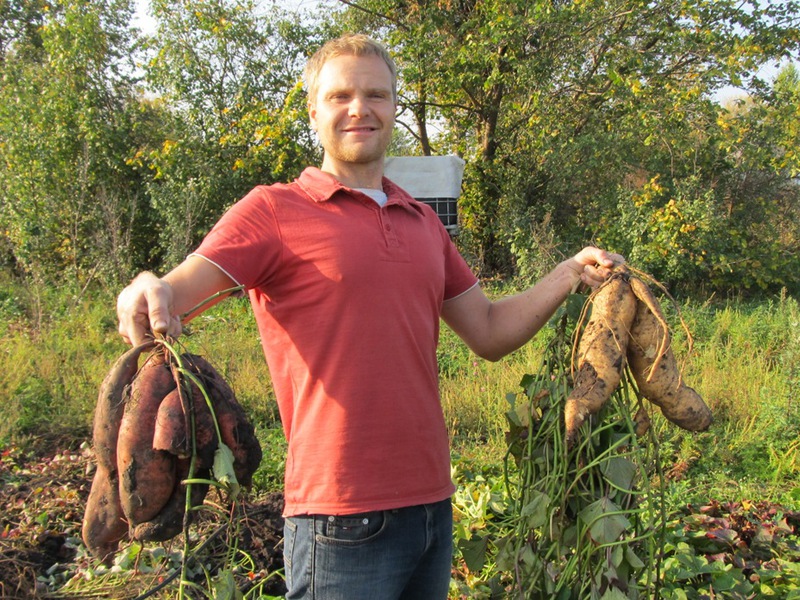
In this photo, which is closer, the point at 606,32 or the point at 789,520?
the point at 789,520

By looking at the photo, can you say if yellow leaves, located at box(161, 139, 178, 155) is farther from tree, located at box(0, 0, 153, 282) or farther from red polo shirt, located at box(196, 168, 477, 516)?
red polo shirt, located at box(196, 168, 477, 516)

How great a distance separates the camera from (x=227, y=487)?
50.0 inches

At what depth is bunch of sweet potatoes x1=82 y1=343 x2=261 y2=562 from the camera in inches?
49.8

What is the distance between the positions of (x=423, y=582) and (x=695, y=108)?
26.3ft

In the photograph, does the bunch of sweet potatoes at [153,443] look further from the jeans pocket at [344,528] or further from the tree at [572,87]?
the tree at [572,87]

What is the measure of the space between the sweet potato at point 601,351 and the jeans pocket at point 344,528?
20.2 inches

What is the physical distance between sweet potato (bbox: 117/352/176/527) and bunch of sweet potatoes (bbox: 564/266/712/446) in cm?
91

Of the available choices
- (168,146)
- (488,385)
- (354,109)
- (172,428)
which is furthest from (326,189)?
(168,146)

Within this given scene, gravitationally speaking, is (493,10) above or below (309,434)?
above

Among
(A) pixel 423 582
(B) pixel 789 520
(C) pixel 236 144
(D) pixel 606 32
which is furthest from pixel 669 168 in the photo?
(A) pixel 423 582

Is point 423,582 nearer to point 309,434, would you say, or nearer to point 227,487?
point 309,434

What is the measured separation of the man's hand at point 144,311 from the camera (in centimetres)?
123

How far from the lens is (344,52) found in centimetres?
168

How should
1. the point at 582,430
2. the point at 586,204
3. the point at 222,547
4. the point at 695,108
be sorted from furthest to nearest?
the point at 586,204 → the point at 695,108 → the point at 222,547 → the point at 582,430
